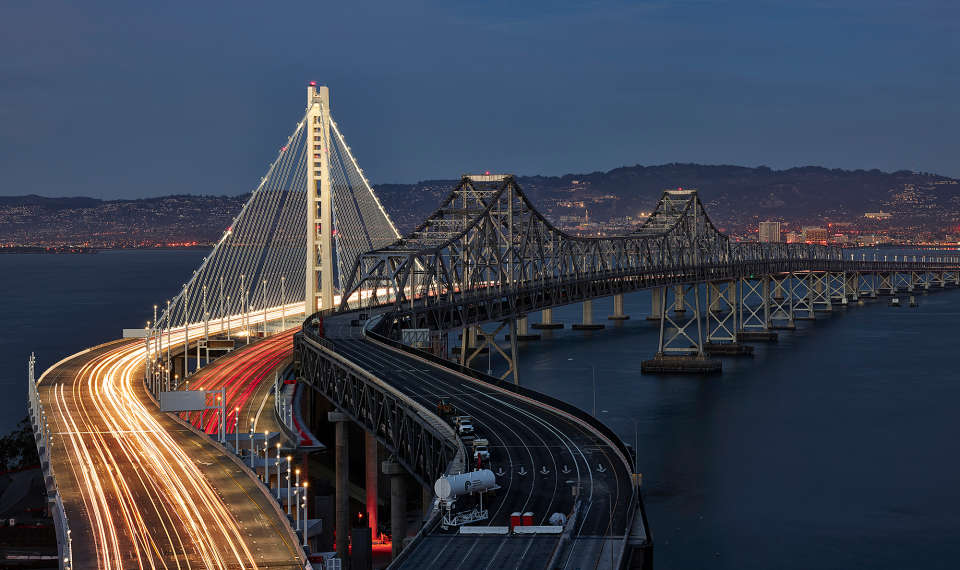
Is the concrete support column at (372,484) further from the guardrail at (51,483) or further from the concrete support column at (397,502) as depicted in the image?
the guardrail at (51,483)

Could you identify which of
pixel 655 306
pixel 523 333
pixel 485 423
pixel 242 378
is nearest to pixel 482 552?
pixel 485 423

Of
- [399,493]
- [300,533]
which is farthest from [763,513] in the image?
[300,533]

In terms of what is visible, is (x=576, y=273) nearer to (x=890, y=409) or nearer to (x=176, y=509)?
(x=890, y=409)

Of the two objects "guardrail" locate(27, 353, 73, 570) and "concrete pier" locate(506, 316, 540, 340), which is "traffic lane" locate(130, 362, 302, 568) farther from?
"concrete pier" locate(506, 316, 540, 340)

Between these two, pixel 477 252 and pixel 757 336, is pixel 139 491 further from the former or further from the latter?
pixel 757 336

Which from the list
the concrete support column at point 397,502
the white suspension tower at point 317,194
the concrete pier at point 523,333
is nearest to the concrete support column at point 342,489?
the concrete support column at point 397,502

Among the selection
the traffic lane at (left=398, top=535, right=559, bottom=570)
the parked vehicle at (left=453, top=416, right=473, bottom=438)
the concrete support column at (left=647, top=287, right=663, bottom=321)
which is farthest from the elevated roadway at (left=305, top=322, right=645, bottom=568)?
the concrete support column at (left=647, top=287, right=663, bottom=321)
